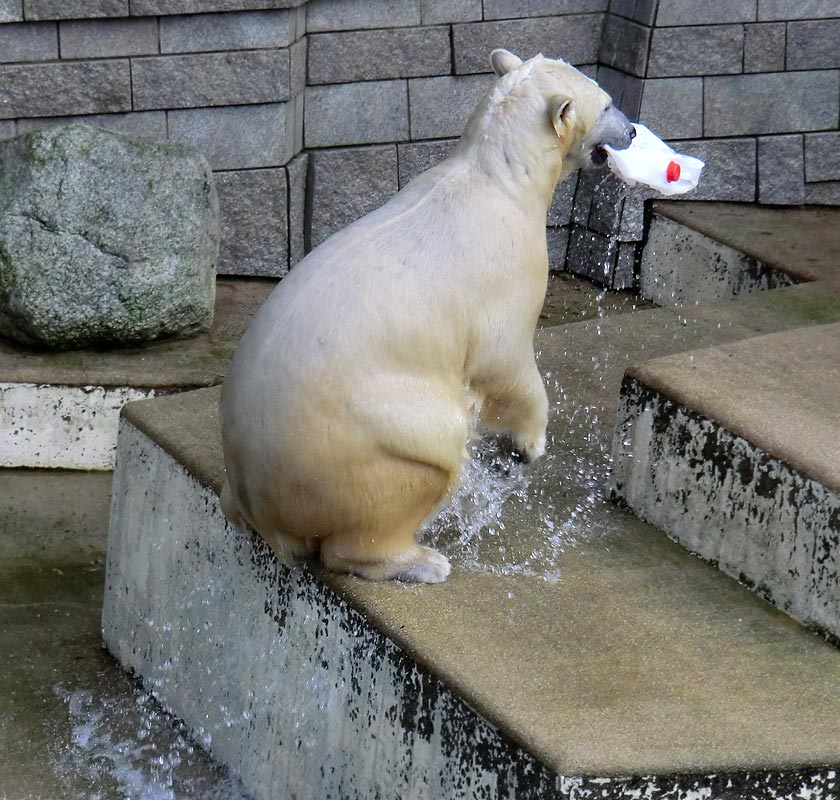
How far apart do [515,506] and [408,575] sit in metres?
0.55

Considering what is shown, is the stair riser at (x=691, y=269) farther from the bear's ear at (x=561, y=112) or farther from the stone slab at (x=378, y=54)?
the bear's ear at (x=561, y=112)

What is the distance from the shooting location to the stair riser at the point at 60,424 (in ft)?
17.5

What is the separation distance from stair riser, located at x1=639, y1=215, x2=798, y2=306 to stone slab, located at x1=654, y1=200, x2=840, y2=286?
0.13 ft

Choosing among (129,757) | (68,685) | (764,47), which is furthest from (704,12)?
(129,757)

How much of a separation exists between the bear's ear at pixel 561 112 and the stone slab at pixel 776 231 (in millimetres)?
2629

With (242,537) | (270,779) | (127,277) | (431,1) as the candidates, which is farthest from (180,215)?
(270,779)

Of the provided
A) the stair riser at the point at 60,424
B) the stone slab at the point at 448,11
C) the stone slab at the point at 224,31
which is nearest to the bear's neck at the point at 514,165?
the stair riser at the point at 60,424

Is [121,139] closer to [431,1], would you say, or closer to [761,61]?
[431,1]

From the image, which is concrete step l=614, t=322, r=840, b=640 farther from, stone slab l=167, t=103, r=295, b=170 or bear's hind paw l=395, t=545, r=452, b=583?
stone slab l=167, t=103, r=295, b=170

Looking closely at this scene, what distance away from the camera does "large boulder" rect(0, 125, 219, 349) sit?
5.33 m

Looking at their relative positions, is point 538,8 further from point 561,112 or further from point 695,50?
point 561,112

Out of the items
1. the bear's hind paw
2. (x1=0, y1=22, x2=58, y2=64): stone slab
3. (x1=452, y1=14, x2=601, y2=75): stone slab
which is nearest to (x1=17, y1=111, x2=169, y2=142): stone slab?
(x1=0, y1=22, x2=58, y2=64): stone slab

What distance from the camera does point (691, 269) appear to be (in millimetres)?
6461

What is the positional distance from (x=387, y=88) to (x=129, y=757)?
3.44m
